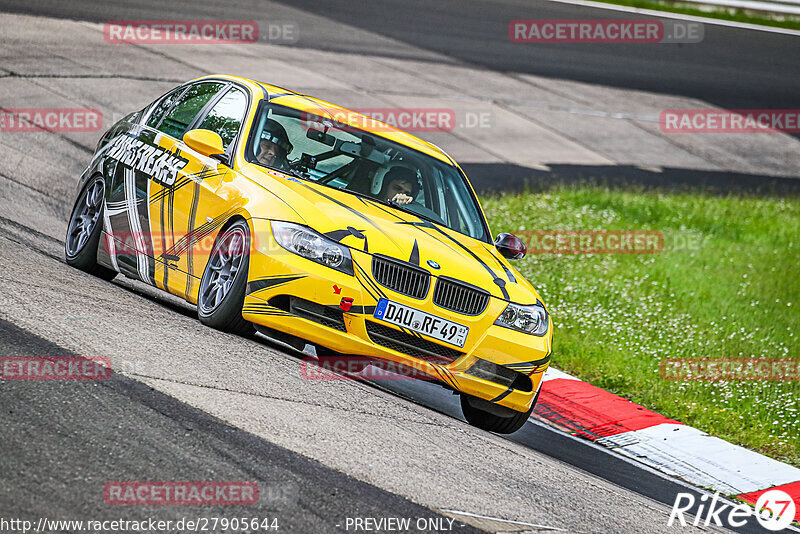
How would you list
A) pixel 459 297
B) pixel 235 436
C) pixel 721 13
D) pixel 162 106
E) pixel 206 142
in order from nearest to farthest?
1. pixel 235 436
2. pixel 459 297
3. pixel 206 142
4. pixel 162 106
5. pixel 721 13

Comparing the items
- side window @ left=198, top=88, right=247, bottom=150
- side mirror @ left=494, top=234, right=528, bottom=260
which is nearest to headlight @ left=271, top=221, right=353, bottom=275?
side window @ left=198, top=88, right=247, bottom=150

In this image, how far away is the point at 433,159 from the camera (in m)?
8.32

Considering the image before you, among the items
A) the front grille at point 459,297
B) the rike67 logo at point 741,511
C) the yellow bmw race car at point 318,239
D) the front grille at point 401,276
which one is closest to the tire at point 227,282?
the yellow bmw race car at point 318,239

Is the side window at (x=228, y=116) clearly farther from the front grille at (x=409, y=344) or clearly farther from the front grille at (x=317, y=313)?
the front grille at (x=409, y=344)

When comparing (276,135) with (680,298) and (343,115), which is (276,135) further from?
(680,298)

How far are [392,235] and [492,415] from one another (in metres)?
1.44

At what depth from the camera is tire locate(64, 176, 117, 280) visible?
8492mm

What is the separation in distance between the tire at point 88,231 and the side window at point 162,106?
0.61 metres

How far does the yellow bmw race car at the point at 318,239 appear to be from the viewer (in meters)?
6.62

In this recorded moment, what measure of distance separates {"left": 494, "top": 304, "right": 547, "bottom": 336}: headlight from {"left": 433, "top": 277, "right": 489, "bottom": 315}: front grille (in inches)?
6.0

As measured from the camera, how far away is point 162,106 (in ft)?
28.6

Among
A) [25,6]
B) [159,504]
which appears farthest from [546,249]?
[25,6]

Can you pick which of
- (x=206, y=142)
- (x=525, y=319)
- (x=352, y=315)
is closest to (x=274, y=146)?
(x=206, y=142)

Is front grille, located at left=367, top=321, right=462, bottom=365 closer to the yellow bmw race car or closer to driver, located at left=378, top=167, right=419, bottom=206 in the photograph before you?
the yellow bmw race car
